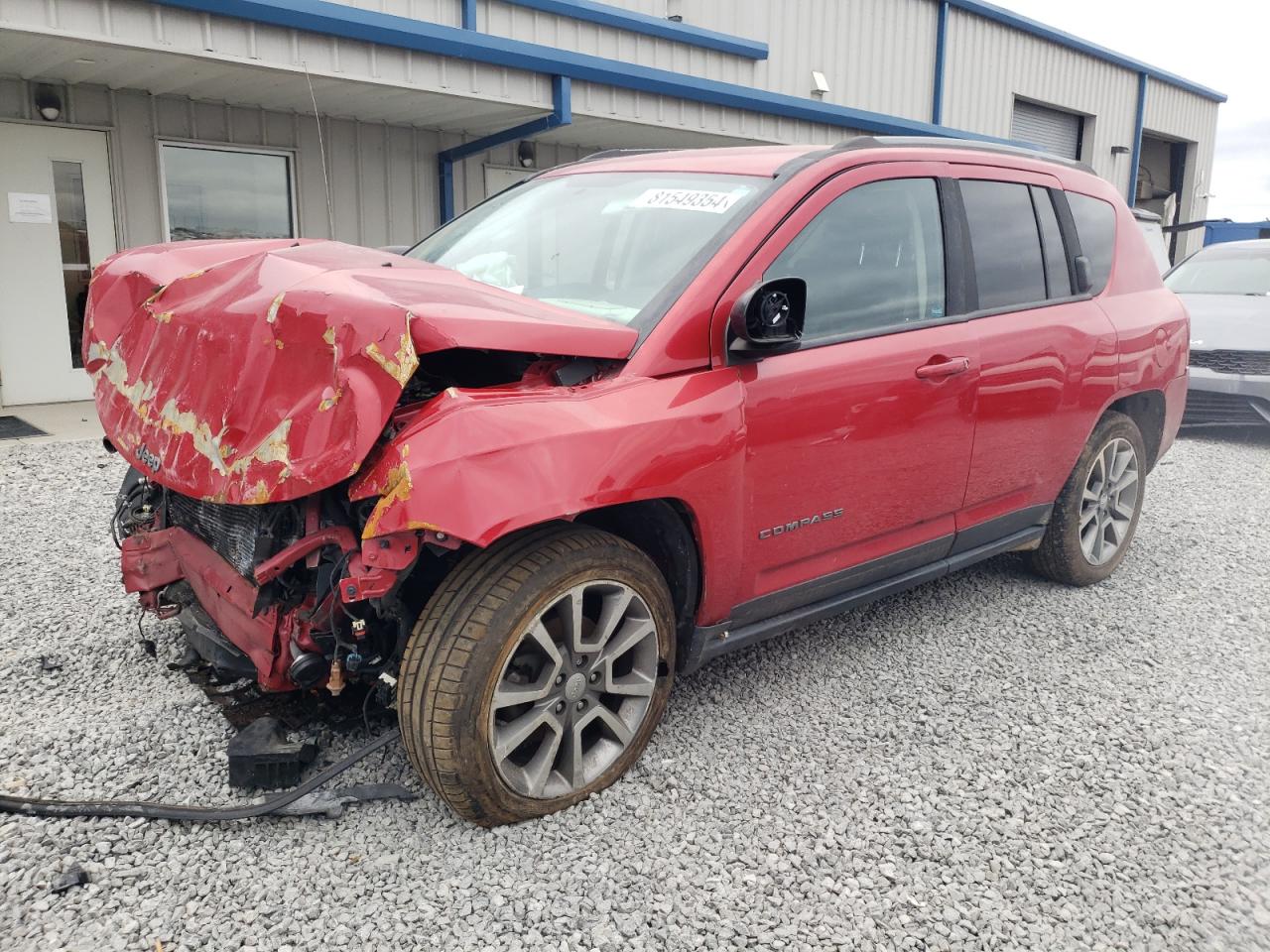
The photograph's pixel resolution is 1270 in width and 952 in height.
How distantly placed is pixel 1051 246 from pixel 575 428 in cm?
268

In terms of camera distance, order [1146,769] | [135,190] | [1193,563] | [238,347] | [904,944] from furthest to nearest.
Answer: [135,190], [1193,563], [1146,769], [238,347], [904,944]

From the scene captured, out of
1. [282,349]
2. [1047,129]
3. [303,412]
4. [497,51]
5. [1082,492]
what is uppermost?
[1047,129]

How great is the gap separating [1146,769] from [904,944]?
4.19 ft

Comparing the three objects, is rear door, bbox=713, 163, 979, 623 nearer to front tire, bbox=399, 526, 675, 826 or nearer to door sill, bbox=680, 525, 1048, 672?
door sill, bbox=680, 525, 1048, 672

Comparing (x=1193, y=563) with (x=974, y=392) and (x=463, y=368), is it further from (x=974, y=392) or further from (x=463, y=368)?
(x=463, y=368)

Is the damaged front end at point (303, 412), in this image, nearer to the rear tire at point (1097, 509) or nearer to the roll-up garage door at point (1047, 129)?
the rear tire at point (1097, 509)

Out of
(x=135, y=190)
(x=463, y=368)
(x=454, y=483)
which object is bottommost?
(x=454, y=483)

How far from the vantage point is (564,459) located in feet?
8.07

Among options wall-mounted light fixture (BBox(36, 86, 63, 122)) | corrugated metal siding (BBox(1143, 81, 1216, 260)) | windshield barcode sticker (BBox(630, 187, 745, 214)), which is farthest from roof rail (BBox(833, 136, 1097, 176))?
corrugated metal siding (BBox(1143, 81, 1216, 260))

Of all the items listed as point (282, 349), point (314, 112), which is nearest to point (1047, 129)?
point (314, 112)

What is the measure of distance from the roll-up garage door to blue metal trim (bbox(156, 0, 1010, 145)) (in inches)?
309

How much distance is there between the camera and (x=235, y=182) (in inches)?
365

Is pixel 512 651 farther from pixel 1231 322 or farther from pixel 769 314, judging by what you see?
pixel 1231 322

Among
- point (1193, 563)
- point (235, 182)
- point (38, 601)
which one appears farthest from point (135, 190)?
point (1193, 563)
